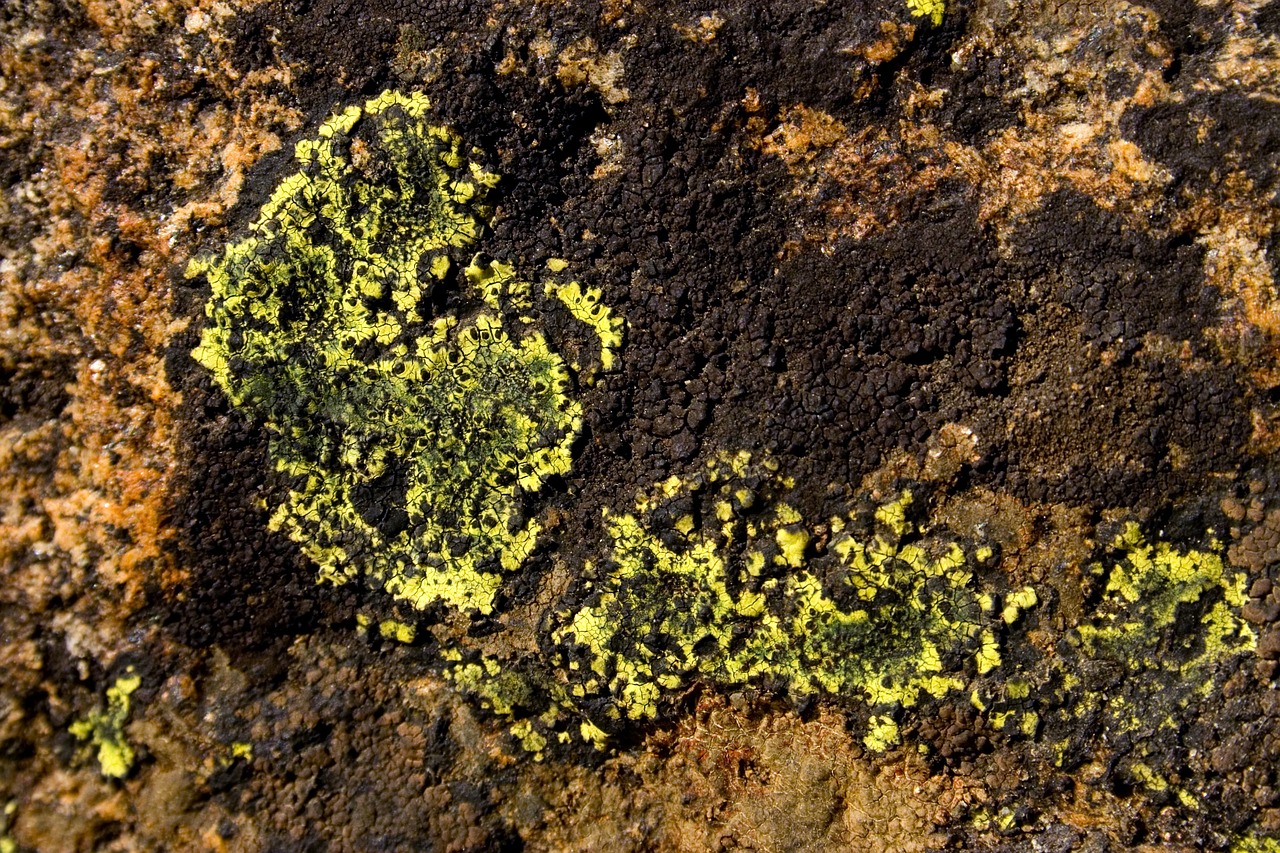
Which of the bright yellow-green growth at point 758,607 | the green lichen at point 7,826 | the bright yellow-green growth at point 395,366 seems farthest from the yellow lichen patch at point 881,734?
the green lichen at point 7,826

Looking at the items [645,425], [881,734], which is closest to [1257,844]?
[881,734]

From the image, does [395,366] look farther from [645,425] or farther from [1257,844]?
[1257,844]

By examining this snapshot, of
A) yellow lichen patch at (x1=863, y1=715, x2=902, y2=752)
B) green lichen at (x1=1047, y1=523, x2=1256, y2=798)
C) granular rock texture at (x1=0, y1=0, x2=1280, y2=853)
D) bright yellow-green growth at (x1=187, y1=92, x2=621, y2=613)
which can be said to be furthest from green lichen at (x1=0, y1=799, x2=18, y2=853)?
green lichen at (x1=1047, y1=523, x2=1256, y2=798)

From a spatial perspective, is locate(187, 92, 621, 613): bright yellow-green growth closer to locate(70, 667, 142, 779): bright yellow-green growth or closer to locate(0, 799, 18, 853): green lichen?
locate(70, 667, 142, 779): bright yellow-green growth

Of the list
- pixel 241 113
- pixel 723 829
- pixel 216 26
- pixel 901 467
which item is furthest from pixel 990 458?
pixel 216 26

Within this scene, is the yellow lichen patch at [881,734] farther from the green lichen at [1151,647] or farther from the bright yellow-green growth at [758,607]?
the green lichen at [1151,647]

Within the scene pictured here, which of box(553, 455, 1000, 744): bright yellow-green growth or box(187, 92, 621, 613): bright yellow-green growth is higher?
box(187, 92, 621, 613): bright yellow-green growth
